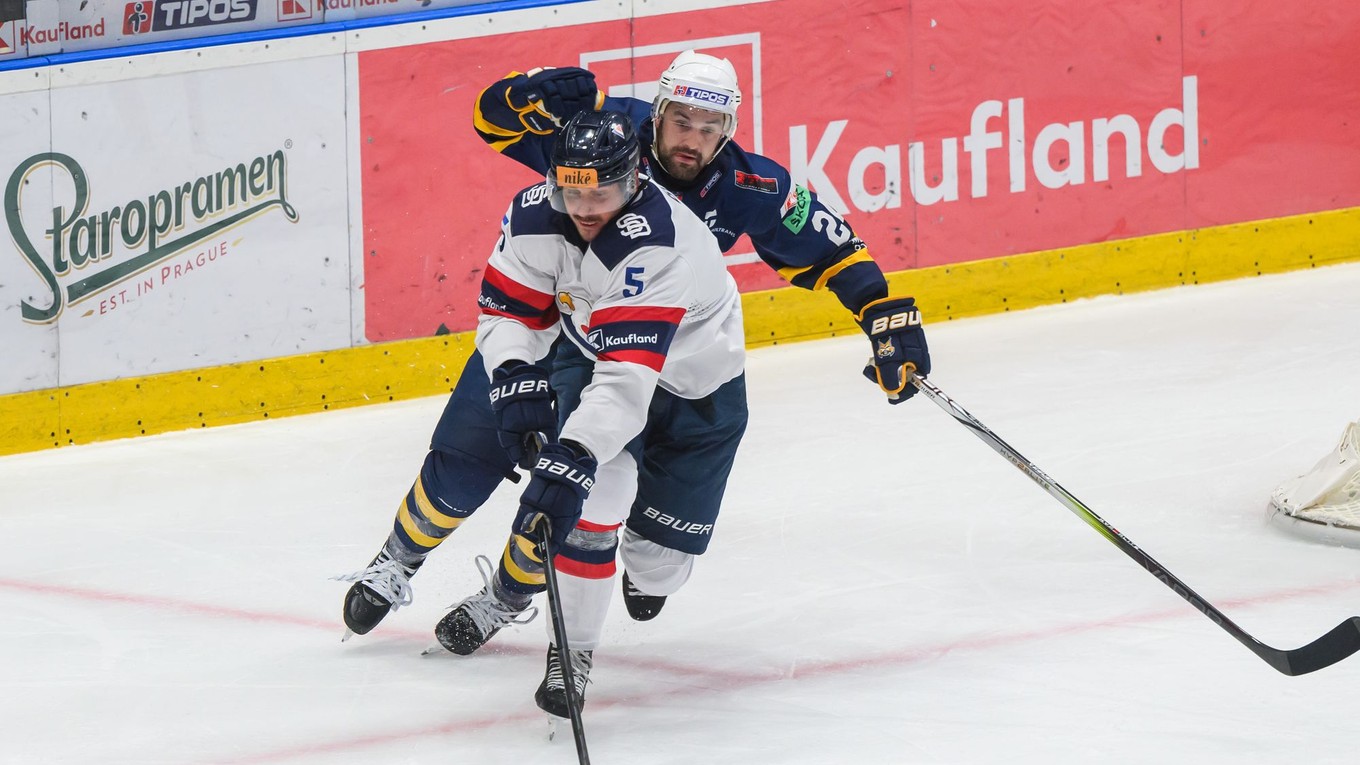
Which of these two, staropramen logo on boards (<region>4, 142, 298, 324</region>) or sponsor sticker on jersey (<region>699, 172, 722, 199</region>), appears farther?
staropramen logo on boards (<region>4, 142, 298, 324</region>)

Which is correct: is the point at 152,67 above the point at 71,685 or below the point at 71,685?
above

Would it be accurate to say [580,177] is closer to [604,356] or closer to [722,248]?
[604,356]

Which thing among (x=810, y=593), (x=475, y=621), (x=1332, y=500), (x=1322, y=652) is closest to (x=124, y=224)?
(x=475, y=621)

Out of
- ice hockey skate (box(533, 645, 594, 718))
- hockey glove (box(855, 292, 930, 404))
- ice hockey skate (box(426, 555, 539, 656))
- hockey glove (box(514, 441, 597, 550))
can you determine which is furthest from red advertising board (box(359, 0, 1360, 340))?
hockey glove (box(514, 441, 597, 550))

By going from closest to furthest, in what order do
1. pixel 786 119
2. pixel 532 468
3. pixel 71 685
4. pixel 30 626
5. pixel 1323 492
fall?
pixel 532 468 → pixel 71 685 → pixel 30 626 → pixel 1323 492 → pixel 786 119

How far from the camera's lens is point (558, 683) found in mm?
3539

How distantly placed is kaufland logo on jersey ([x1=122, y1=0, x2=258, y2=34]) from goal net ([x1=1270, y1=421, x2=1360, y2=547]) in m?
3.60

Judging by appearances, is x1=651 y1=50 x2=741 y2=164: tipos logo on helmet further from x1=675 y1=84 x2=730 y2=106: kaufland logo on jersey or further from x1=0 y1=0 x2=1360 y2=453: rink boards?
x1=0 y1=0 x2=1360 y2=453: rink boards

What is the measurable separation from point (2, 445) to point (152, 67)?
1285mm

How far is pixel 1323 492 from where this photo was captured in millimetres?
4605

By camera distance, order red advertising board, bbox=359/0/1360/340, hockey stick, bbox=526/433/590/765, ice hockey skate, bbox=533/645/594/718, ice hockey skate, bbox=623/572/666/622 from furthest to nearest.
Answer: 1. red advertising board, bbox=359/0/1360/340
2. ice hockey skate, bbox=623/572/666/622
3. ice hockey skate, bbox=533/645/594/718
4. hockey stick, bbox=526/433/590/765

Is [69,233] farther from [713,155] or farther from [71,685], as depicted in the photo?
[713,155]

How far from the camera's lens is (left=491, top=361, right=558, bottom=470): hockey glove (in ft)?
11.6

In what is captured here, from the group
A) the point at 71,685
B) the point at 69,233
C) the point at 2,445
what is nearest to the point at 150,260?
the point at 69,233
